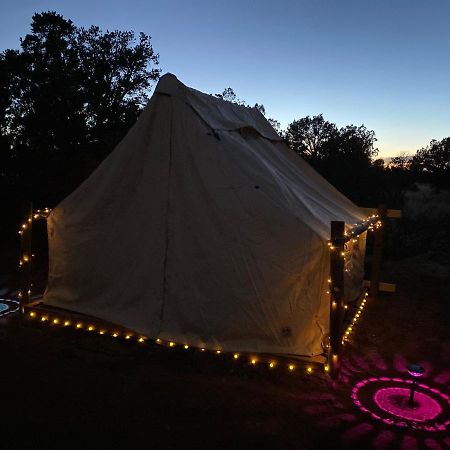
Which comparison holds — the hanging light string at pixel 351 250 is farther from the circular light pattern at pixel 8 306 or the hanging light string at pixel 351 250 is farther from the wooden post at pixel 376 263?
the circular light pattern at pixel 8 306

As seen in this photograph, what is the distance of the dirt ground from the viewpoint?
12.3ft

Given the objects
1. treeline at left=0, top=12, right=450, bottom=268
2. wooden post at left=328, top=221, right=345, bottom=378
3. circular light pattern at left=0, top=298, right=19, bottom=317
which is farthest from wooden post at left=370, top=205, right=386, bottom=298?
treeline at left=0, top=12, right=450, bottom=268

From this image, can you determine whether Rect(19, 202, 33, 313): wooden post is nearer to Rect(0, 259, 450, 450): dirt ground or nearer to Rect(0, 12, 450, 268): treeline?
Rect(0, 259, 450, 450): dirt ground

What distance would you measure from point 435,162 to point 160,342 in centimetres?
2520

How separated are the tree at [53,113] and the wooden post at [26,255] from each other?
6.64m

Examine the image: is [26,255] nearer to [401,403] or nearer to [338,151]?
[401,403]

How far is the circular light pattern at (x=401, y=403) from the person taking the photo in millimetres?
4188

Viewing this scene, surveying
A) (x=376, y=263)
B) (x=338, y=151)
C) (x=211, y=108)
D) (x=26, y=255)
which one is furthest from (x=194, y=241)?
(x=338, y=151)

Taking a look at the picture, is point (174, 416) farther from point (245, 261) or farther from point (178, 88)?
point (178, 88)

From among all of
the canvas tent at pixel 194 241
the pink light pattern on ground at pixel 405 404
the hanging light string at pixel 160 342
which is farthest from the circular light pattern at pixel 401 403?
the canvas tent at pixel 194 241

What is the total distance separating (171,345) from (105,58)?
546 inches

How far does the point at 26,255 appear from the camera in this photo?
6543mm

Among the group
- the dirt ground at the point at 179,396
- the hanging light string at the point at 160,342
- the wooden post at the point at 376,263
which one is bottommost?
the dirt ground at the point at 179,396

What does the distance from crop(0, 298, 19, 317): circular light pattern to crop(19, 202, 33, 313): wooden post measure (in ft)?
1.92
